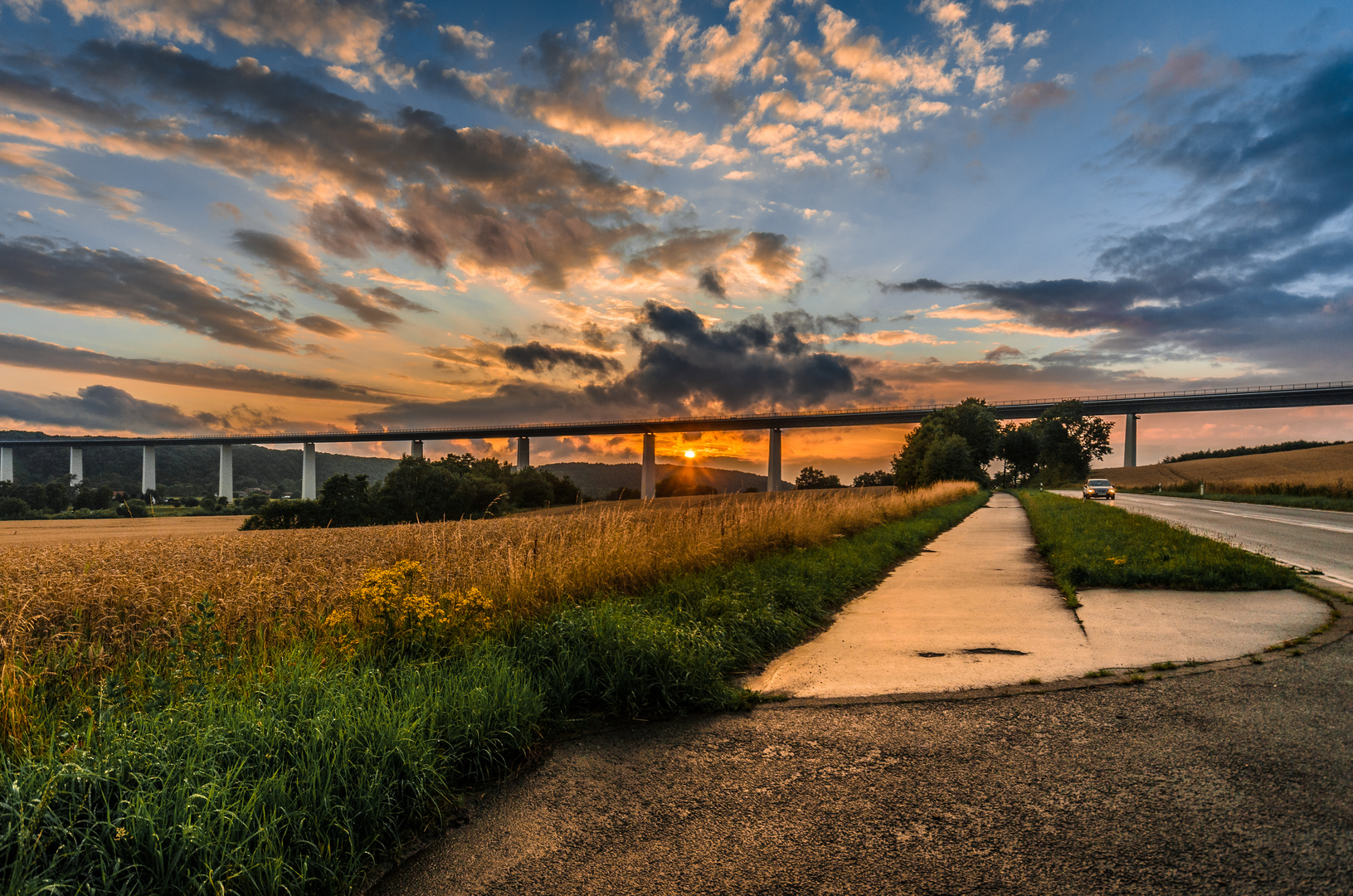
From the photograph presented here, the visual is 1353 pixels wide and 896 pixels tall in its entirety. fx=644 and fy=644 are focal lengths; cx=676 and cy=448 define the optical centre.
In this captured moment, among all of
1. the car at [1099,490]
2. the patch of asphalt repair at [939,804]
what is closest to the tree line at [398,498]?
the car at [1099,490]

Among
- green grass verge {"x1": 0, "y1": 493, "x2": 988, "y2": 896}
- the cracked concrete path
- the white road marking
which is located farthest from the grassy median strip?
green grass verge {"x1": 0, "y1": 493, "x2": 988, "y2": 896}

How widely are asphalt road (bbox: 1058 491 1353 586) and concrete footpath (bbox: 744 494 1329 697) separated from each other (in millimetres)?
3610

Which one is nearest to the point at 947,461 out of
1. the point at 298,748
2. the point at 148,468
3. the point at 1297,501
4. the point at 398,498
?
the point at 1297,501

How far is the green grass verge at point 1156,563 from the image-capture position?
974 cm

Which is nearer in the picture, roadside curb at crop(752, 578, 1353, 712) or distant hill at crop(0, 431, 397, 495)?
roadside curb at crop(752, 578, 1353, 712)

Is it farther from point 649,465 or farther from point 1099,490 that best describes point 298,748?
point 649,465

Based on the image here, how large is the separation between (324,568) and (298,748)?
521 cm

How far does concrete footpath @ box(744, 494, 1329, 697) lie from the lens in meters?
5.86

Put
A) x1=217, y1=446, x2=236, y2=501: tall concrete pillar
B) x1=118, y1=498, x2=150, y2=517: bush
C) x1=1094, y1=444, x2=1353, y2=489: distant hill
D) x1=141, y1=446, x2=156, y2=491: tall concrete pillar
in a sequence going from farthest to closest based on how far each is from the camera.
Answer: x1=217, y1=446, x2=236, y2=501: tall concrete pillar → x1=141, y1=446, x2=156, y2=491: tall concrete pillar → x1=1094, y1=444, x2=1353, y2=489: distant hill → x1=118, y1=498, x2=150, y2=517: bush

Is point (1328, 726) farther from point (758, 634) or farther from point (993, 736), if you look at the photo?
point (758, 634)

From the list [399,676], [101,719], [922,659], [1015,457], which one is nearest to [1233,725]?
[922,659]

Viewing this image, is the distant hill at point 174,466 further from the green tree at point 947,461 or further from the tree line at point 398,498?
the green tree at point 947,461

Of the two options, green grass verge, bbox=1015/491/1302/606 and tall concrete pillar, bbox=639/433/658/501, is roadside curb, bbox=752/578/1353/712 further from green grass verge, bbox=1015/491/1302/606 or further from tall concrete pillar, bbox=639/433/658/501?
tall concrete pillar, bbox=639/433/658/501

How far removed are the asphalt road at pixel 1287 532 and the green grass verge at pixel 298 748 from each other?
11416 mm
